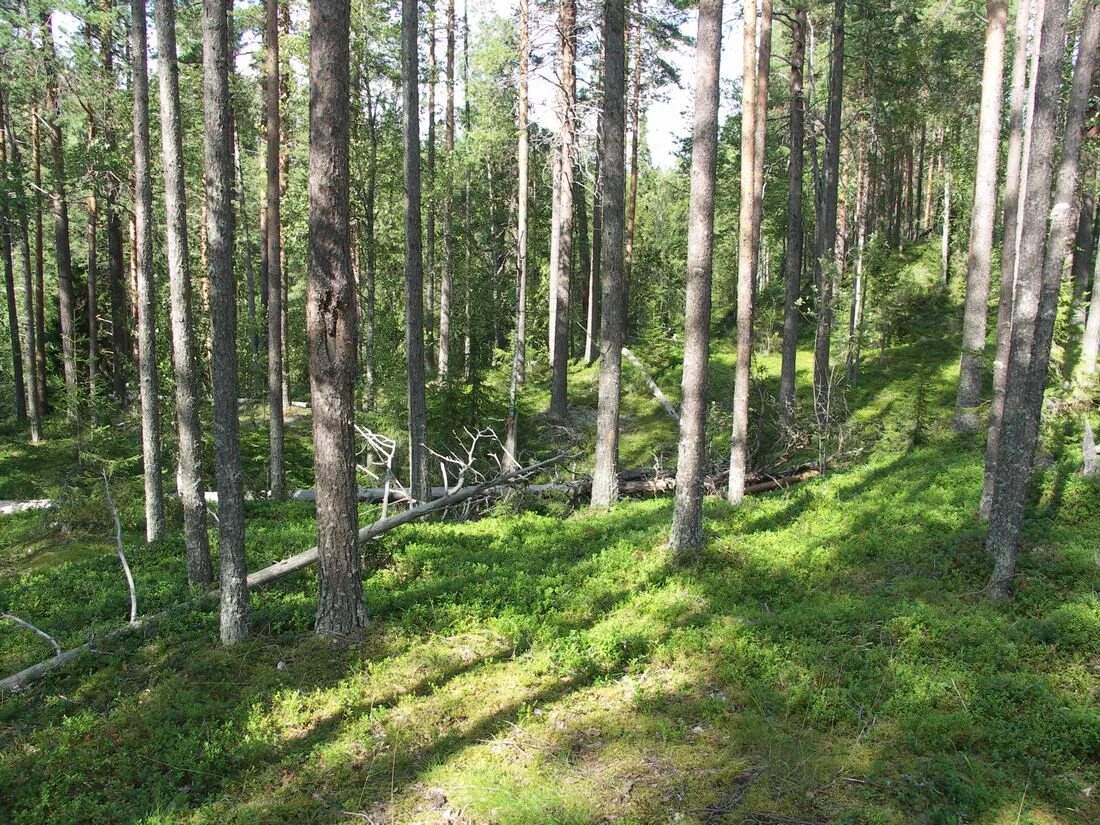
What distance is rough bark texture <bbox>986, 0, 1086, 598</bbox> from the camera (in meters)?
7.58

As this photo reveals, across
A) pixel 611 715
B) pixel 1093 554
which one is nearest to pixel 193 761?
pixel 611 715

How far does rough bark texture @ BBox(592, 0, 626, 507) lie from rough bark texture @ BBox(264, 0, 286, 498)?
6.44m

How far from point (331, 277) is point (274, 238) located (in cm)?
837

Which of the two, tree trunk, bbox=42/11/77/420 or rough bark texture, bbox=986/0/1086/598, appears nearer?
rough bark texture, bbox=986/0/1086/598

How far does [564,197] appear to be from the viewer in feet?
66.6

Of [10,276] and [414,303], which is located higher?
[10,276]

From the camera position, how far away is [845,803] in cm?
527

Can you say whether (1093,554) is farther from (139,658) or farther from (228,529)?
(139,658)

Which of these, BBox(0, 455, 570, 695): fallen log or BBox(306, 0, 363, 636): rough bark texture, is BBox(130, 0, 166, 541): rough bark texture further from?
BBox(306, 0, 363, 636): rough bark texture

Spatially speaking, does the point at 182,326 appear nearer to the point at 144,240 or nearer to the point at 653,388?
the point at 144,240

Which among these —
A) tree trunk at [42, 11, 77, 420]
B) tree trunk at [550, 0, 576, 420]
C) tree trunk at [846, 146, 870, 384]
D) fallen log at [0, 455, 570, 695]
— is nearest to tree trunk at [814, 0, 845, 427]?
tree trunk at [846, 146, 870, 384]

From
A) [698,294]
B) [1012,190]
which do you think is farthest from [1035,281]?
[1012,190]

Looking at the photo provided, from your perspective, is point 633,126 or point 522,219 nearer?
point 522,219

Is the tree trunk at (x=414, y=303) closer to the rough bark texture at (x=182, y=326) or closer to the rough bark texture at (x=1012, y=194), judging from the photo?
the rough bark texture at (x=182, y=326)
